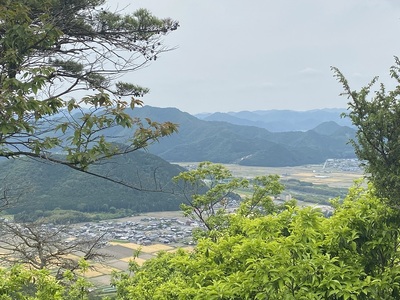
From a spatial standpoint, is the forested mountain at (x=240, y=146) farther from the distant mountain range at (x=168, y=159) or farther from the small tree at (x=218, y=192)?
the small tree at (x=218, y=192)

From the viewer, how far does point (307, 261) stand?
120 inches

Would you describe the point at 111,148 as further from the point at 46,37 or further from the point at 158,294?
the point at 158,294

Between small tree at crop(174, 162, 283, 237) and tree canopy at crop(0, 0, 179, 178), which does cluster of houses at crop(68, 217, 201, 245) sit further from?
tree canopy at crop(0, 0, 179, 178)

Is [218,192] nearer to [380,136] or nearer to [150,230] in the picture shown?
[380,136]

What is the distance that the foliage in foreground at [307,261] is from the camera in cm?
300

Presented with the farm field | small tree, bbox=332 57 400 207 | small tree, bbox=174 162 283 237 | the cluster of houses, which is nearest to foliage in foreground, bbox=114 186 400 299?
small tree, bbox=332 57 400 207

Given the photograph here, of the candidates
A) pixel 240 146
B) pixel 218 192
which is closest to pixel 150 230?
pixel 218 192

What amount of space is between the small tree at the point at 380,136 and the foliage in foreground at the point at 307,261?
0.25 metres

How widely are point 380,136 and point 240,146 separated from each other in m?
105

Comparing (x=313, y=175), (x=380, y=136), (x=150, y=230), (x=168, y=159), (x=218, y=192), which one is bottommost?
(x=150, y=230)

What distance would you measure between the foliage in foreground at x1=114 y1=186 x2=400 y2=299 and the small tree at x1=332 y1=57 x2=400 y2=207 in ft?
0.83

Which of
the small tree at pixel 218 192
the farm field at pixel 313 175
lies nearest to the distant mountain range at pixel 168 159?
the small tree at pixel 218 192

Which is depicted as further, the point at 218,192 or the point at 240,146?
the point at 240,146

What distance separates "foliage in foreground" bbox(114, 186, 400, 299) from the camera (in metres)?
3.00
